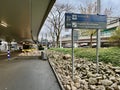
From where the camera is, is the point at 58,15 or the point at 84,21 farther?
the point at 58,15

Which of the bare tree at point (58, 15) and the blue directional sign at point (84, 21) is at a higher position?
the bare tree at point (58, 15)

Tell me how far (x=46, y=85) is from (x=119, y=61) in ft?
16.8

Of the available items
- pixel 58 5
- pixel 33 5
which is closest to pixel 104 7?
pixel 58 5

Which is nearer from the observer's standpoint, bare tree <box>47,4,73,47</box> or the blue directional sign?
the blue directional sign

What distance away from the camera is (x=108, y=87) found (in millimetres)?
7020

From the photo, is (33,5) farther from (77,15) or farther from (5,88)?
(5,88)

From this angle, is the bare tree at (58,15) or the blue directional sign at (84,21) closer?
the blue directional sign at (84,21)

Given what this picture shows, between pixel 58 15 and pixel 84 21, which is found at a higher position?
pixel 58 15

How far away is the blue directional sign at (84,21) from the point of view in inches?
321

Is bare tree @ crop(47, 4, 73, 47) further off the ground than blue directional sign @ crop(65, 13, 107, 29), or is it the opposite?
bare tree @ crop(47, 4, 73, 47)

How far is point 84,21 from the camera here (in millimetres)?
8539

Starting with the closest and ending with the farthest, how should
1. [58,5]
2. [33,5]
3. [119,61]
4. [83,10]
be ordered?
[119,61]
[33,5]
[83,10]
[58,5]

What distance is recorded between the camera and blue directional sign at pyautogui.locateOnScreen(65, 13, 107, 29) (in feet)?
26.8

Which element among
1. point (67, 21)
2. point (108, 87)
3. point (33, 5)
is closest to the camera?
point (108, 87)
